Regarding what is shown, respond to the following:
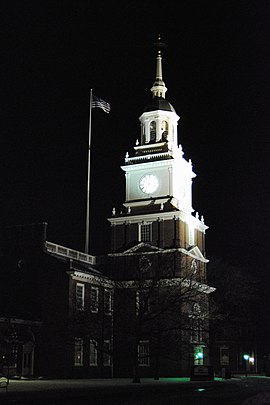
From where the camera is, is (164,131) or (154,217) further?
(164,131)

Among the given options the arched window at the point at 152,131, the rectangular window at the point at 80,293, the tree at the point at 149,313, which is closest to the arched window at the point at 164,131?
the arched window at the point at 152,131

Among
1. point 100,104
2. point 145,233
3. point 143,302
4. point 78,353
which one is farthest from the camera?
point 100,104

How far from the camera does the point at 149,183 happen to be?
70.1 meters

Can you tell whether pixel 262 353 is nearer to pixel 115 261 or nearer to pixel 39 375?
pixel 115 261

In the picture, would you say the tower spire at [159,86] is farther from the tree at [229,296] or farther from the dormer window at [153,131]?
the tree at [229,296]

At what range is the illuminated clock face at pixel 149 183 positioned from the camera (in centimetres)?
6981

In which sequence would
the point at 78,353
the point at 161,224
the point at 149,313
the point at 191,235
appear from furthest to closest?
the point at 191,235 < the point at 161,224 < the point at 78,353 < the point at 149,313

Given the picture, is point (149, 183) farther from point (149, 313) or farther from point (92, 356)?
point (149, 313)

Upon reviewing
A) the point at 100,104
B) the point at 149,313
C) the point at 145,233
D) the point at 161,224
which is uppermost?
the point at 100,104

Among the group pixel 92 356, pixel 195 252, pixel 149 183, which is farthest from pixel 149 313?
pixel 149 183

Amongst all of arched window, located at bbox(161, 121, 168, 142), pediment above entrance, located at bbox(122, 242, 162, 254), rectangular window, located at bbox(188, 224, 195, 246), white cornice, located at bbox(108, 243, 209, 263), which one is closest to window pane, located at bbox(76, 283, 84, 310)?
white cornice, located at bbox(108, 243, 209, 263)

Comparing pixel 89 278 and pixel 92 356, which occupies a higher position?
pixel 89 278

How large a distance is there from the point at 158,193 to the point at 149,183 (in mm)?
1488

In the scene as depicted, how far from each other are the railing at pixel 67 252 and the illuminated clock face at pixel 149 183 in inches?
352
